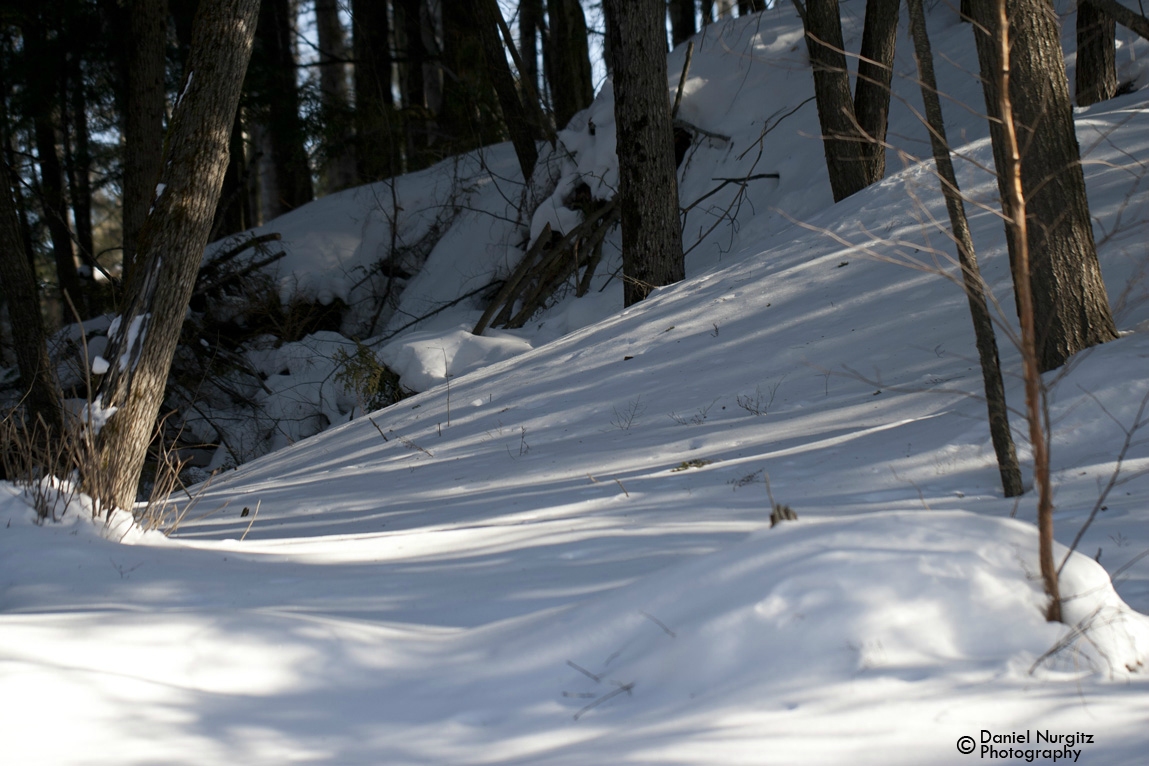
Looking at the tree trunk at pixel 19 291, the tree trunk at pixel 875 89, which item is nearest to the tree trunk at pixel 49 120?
the tree trunk at pixel 19 291

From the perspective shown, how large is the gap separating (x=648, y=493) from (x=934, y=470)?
4.13 ft

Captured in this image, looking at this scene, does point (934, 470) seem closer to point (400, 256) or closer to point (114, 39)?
point (400, 256)

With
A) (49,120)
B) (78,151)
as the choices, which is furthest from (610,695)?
(49,120)

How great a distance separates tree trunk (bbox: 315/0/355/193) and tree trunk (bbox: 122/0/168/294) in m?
4.55

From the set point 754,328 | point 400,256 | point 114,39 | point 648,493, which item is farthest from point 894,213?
point 114,39

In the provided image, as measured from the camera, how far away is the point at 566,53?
15.2m

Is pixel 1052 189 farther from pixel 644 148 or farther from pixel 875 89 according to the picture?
pixel 644 148

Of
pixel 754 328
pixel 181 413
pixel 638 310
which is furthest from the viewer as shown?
pixel 181 413

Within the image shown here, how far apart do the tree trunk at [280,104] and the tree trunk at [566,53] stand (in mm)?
4570

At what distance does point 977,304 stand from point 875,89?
5255mm

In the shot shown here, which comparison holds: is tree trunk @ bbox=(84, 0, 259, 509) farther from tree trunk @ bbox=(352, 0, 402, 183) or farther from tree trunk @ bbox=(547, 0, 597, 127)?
tree trunk @ bbox=(547, 0, 597, 127)

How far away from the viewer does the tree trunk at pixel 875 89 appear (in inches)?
312

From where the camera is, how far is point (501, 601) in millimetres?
2684

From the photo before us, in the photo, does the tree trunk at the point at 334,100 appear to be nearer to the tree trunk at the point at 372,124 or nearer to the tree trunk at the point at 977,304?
the tree trunk at the point at 372,124
